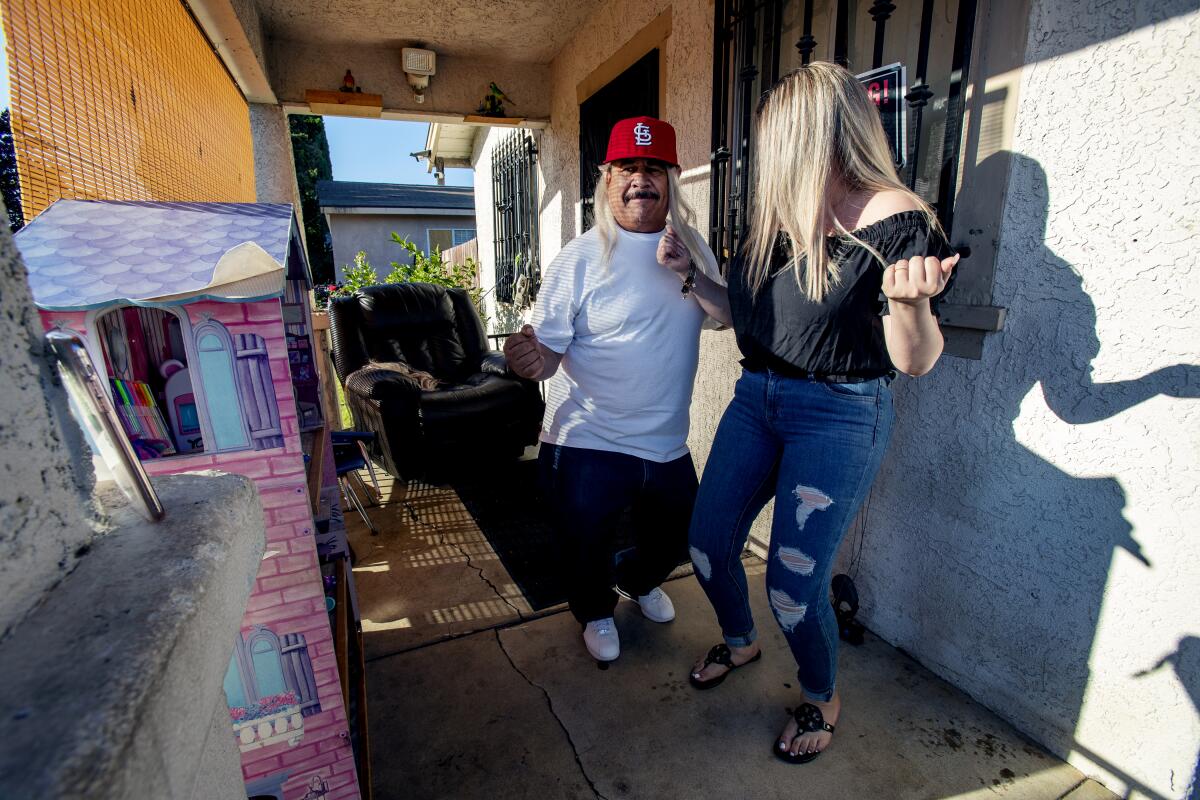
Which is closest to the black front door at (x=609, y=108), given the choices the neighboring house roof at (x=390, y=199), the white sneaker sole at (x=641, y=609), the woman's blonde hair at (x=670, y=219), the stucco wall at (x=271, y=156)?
the woman's blonde hair at (x=670, y=219)

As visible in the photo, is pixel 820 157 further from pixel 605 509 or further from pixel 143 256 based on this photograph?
pixel 143 256

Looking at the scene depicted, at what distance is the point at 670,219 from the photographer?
184 centimetres

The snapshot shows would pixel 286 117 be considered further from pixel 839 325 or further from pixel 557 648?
pixel 839 325

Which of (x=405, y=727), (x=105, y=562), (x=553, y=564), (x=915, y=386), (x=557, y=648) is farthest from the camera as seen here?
(x=553, y=564)

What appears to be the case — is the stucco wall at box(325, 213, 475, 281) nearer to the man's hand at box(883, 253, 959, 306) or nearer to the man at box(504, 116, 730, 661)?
the man at box(504, 116, 730, 661)

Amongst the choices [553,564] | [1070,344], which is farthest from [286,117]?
[1070,344]

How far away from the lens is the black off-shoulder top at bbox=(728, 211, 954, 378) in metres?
1.28

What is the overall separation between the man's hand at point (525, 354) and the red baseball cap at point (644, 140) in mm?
616

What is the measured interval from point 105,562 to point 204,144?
2696 millimetres

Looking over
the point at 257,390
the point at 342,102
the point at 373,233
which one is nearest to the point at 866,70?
the point at 257,390

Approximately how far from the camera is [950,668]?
1921mm

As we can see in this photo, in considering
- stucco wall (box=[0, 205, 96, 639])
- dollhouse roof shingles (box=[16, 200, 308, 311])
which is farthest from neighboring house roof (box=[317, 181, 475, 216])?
stucco wall (box=[0, 205, 96, 639])

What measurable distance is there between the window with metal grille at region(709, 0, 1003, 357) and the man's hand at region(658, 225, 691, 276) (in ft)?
1.60

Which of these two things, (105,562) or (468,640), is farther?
(468,640)
